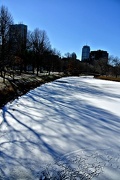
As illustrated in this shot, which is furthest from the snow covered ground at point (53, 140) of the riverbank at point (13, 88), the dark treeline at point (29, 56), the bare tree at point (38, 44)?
the bare tree at point (38, 44)

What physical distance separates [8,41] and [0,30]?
1491mm

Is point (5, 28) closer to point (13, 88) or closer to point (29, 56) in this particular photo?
point (13, 88)

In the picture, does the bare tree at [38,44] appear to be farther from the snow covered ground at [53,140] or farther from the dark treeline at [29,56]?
the snow covered ground at [53,140]

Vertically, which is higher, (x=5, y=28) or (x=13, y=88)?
(x=5, y=28)

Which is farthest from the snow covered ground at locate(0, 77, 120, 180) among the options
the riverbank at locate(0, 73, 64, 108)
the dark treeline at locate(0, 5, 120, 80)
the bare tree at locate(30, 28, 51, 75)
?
the bare tree at locate(30, 28, 51, 75)

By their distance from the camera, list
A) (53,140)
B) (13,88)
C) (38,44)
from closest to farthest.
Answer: (53,140) → (13,88) → (38,44)

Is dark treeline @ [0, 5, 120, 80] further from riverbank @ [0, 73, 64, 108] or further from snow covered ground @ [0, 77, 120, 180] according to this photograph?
snow covered ground @ [0, 77, 120, 180]

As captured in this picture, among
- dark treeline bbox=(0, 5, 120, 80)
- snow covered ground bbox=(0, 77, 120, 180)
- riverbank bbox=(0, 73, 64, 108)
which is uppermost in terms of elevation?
dark treeline bbox=(0, 5, 120, 80)

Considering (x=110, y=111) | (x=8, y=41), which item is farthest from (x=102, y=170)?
(x=8, y=41)

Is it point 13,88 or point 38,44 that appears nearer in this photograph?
point 13,88

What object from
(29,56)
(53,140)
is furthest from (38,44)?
(53,140)

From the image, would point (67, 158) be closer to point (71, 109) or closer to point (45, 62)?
point (71, 109)

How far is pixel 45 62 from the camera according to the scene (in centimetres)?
4884

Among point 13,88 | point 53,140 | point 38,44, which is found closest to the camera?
point 53,140
